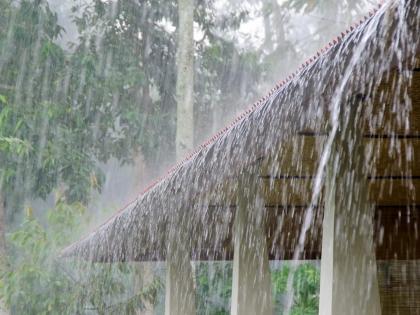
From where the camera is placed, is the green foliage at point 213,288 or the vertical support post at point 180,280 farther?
the green foliage at point 213,288

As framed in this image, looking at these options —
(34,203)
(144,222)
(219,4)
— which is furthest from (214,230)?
(219,4)

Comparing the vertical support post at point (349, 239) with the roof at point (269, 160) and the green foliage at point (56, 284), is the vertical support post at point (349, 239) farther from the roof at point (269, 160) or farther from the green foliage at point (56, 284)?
the green foliage at point (56, 284)

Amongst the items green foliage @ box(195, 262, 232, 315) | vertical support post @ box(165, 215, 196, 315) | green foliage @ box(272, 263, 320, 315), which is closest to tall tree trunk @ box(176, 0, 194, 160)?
green foliage @ box(195, 262, 232, 315)

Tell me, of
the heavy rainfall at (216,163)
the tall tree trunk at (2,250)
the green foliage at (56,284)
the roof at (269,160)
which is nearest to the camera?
the roof at (269,160)

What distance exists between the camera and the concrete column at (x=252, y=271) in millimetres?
4961

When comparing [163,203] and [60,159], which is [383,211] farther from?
[60,159]

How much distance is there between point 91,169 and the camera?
15.0 m

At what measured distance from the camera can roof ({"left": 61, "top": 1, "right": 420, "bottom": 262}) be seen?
273 cm

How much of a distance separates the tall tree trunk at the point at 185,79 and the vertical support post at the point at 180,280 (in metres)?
6.75

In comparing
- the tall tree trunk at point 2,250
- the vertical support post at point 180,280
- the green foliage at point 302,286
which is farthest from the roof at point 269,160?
the tall tree trunk at point 2,250

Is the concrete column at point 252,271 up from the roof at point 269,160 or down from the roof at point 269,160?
down

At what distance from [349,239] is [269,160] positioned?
4.22 feet

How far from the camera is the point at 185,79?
1422cm

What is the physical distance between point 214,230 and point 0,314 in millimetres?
7467
